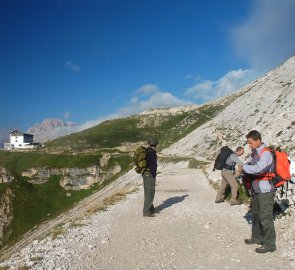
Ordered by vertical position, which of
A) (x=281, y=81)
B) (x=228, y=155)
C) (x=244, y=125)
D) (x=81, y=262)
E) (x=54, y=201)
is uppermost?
(x=281, y=81)

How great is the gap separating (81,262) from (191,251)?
3594 millimetres

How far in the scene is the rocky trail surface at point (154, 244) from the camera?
11297mm

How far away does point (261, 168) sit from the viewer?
11.6m

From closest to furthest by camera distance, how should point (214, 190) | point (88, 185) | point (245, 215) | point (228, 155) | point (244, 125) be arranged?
1. point (245, 215)
2. point (228, 155)
3. point (214, 190)
4. point (244, 125)
5. point (88, 185)

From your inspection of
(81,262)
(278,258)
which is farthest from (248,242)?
(81,262)

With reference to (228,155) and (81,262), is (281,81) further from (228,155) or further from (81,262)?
(81,262)

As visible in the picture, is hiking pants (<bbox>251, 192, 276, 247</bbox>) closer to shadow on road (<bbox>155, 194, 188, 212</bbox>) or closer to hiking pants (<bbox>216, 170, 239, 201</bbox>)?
hiking pants (<bbox>216, 170, 239, 201</bbox>)

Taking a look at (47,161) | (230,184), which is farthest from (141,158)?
(47,161)

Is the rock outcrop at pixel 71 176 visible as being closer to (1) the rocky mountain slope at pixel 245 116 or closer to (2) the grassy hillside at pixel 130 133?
(2) the grassy hillside at pixel 130 133

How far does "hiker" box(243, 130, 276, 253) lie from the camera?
460 inches

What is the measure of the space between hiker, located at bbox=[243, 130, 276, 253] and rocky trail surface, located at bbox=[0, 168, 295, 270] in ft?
1.54

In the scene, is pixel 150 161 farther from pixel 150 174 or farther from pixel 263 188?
pixel 263 188

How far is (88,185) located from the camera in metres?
117

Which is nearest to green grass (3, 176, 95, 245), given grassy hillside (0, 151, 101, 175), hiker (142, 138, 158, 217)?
grassy hillside (0, 151, 101, 175)
